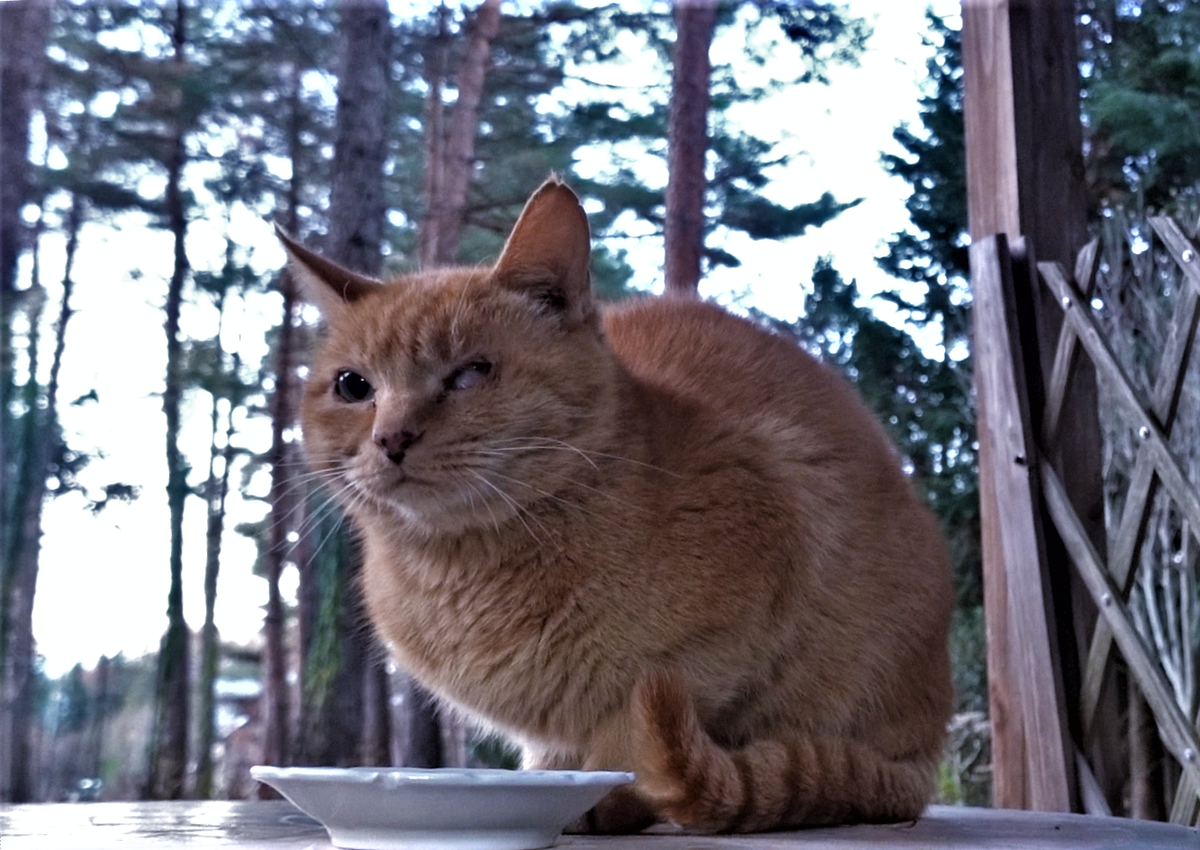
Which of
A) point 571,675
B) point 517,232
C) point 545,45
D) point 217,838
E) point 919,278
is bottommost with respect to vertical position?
point 217,838

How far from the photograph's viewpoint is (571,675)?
1.13m

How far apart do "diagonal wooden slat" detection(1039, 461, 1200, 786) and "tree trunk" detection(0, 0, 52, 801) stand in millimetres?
2077

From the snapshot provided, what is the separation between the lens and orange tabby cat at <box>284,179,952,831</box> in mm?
1129

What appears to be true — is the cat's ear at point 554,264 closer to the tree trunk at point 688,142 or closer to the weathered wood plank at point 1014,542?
the weathered wood plank at point 1014,542

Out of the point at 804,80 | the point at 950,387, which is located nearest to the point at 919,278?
the point at 950,387

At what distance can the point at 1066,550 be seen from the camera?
1.87m

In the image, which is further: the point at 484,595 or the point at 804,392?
the point at 804,392

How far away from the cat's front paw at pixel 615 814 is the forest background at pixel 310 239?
4.96 feet

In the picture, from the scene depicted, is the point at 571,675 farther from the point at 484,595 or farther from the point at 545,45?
the point at 545,45

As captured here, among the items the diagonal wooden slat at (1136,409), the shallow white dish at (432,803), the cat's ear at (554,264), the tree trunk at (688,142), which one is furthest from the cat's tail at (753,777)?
the tree trunk at (688,142)

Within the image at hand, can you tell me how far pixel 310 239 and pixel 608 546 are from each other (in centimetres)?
195

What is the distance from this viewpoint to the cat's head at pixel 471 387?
3.83 ft

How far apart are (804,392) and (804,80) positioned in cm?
160

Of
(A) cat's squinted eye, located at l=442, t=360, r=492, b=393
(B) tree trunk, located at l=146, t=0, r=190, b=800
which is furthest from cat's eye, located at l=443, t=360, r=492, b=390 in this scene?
(B) tree trunk, located at l=146, t=0, r=190, b=800
